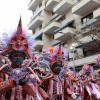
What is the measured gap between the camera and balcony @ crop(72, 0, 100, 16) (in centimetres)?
1341

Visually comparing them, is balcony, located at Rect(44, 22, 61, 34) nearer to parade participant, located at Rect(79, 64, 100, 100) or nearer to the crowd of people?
parade participant, located at Rect(79, 64, 100, 100)

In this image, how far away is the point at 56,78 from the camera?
12.3 ft

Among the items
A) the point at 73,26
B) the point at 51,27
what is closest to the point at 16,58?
the point at 73,26

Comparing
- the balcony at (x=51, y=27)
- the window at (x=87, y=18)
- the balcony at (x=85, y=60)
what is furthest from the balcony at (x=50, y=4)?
the balcony at (x=85, y=60)

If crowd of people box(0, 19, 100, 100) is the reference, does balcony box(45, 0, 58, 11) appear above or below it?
above

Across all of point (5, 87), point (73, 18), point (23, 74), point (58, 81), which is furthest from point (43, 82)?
point (73, 18)

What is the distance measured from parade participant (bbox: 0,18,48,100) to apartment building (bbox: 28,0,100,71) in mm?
9401

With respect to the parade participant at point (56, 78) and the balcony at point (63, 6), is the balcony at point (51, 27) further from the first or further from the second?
the parade participant at point (56, 78)

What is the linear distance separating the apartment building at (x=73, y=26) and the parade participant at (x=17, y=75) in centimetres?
940

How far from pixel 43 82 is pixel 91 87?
2.14 metres

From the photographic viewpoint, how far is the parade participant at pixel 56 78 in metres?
3.55

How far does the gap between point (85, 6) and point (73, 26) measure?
323cm

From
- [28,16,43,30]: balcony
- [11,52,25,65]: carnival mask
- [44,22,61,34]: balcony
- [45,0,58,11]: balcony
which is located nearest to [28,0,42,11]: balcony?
[45,0,58,11]: balcony

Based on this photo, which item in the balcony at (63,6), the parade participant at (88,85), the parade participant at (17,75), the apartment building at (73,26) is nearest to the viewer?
the parade participant at (17,75)
